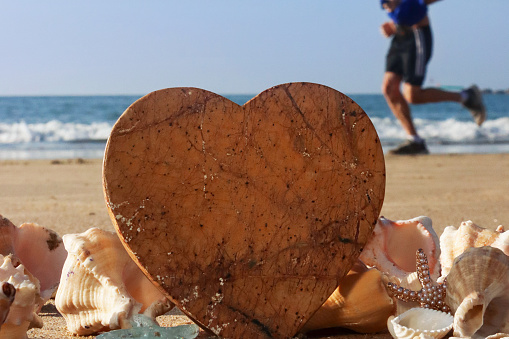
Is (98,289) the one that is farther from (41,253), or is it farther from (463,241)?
(463,241)

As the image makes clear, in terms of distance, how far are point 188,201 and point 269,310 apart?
438mm

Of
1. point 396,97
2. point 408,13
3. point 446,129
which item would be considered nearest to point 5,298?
point 408,13

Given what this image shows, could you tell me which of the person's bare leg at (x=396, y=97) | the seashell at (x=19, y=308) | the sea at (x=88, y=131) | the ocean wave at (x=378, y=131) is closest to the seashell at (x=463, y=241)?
the seashell at (x=19, y=308)

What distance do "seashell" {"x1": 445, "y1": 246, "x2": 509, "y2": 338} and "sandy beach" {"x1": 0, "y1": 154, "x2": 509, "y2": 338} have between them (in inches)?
13.8

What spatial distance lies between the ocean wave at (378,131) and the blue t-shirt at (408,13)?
7.68 meters

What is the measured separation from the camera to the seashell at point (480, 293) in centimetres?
172

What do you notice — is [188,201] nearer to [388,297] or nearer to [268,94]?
[268,94]

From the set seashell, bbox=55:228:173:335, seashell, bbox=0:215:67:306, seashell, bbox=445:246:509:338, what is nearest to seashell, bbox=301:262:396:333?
seashell, bbox=445:246:509:338

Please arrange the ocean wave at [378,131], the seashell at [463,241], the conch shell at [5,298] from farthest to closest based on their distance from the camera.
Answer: the ocean wave at [378,131] < the seashell at [463,241] < the conch shell at [5,298]

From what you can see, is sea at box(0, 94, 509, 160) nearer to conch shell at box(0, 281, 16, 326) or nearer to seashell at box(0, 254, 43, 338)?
seashell at box(0, 254, 43, 338)

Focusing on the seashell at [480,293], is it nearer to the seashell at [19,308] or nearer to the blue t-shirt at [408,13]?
the seashell at [19,308]

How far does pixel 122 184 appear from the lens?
177cm

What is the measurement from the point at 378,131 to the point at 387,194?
43.4 ft

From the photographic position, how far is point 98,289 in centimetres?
193
